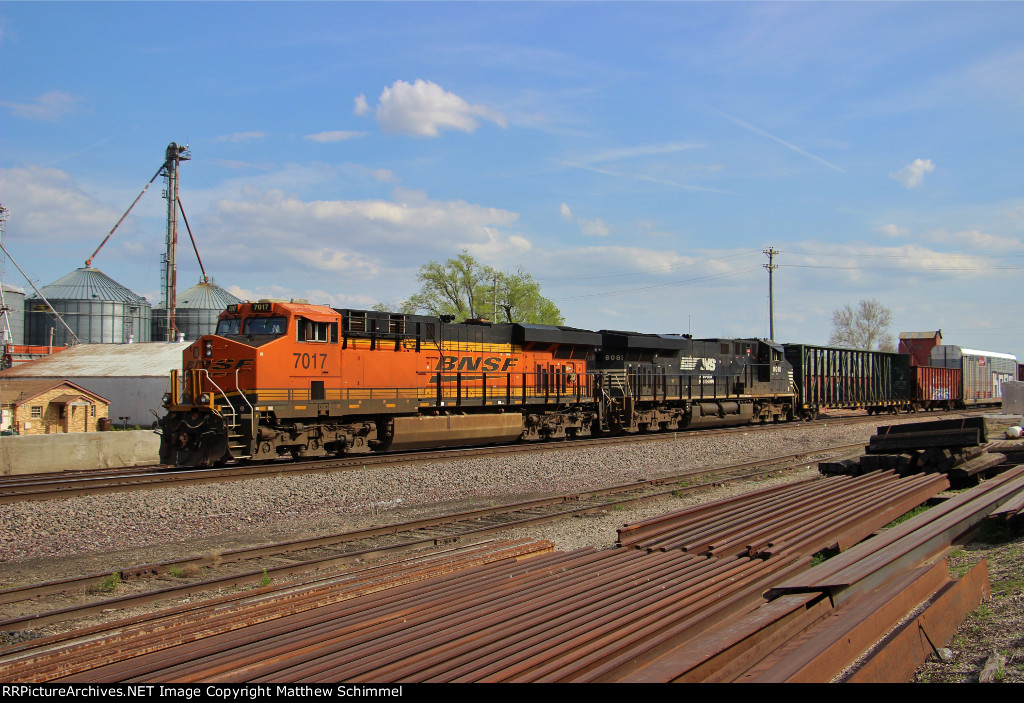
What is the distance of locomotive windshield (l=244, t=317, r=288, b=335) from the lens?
48.3 ft

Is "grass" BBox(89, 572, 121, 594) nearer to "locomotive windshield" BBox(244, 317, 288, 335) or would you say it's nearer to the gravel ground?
the gravel ground

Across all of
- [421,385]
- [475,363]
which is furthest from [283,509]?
[475,363]

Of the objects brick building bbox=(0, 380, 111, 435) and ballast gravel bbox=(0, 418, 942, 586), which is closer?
ballast gravel bbox=(0, 418, 942, 586)

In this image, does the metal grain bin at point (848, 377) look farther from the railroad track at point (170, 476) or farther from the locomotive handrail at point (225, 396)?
the locomotive handrail at point (225, 396)

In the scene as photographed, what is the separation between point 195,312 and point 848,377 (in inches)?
2146

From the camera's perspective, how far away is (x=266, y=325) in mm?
14836

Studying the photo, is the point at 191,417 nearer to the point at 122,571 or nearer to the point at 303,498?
the point at 303,498

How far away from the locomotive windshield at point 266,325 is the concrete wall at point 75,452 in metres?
5.84

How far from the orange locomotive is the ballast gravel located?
200cm

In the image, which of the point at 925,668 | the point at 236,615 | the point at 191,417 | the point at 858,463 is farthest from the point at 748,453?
the point at 236,615

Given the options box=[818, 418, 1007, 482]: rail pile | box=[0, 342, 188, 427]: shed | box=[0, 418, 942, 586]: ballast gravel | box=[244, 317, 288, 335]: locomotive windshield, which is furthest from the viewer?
box=[0, 342, 188, 427]: shed

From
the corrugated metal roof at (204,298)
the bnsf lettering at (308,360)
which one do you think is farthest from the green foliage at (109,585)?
the corrugated metal roof at (204,298)

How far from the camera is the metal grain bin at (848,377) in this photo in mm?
30734

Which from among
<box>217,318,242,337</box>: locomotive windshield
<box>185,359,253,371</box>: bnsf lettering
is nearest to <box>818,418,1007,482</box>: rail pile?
<box>185,359,253,371</box>: bnsf lettering
